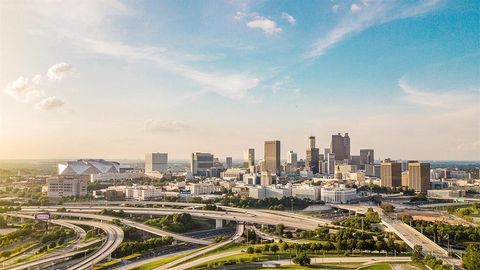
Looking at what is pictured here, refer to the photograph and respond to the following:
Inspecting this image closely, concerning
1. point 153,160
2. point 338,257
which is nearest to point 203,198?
point 338,257

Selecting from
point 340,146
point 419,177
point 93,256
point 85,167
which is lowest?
point 93,256

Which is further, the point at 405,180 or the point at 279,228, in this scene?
the point at 405,180

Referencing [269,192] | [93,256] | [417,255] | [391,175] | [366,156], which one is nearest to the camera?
[417,255]

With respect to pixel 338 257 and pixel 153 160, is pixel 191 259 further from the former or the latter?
pixel 153 160

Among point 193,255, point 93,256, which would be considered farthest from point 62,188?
point 193,255

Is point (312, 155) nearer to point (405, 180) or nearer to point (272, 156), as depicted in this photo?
point (272, 156)

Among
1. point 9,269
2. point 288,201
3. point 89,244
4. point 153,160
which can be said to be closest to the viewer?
point 9,269
